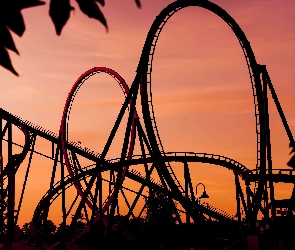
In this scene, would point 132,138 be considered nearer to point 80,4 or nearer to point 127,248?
point 127,248

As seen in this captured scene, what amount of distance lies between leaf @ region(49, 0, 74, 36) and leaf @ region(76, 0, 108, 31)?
0.03 m

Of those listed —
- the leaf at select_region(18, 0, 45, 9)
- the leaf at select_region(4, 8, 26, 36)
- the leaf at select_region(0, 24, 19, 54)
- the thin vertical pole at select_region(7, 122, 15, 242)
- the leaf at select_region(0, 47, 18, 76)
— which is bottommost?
the leaf at select_region(0, 47, 18, 76)

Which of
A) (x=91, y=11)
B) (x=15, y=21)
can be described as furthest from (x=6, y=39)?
(x=91, y=11)

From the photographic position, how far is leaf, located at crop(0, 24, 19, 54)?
1.28 m

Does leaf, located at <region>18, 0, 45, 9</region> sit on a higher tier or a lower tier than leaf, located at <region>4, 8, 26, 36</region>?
higher

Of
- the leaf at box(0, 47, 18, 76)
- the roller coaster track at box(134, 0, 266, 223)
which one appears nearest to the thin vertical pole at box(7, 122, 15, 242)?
the roller coaster track at box(134, 0, 266, 223)

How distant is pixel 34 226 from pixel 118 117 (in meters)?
7.76

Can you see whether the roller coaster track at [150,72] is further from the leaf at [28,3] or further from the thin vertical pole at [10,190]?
the leaf at [28,3]

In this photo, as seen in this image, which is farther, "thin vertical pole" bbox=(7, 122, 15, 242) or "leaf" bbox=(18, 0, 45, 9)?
"thin vertical pole" bbox=(7, 122, 15, 242)

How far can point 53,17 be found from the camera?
1.29 metres

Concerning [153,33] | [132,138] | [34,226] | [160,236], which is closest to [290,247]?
[153,33]

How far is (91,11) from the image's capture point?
4.25 ft

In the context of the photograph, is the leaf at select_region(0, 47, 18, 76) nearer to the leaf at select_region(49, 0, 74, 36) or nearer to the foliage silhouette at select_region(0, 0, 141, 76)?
the foliage silhouette at select_region(0, 0, 141, 76)

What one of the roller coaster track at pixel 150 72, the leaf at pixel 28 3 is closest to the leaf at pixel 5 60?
the leaf at pixel 28 3
